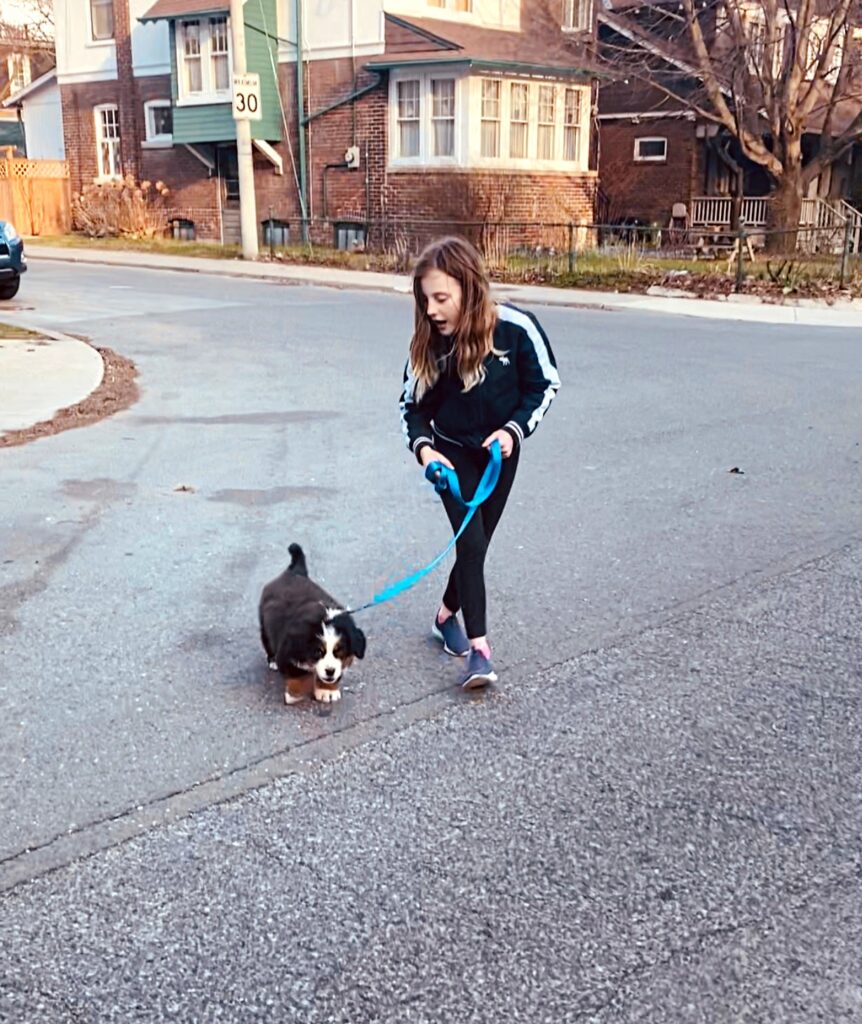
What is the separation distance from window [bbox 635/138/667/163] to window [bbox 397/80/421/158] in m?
9.06

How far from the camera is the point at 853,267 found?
21.1 meters

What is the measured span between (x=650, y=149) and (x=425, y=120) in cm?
947

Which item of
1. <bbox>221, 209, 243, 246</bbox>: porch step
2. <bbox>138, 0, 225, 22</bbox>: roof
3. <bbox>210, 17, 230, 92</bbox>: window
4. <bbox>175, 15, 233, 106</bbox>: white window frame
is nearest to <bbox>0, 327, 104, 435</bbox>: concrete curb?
<bbox>138, 0, 225, 22</bbox>: roof

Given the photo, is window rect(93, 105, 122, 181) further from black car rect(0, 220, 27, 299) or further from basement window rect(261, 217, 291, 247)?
black car rect(0, 220, 27, 299)

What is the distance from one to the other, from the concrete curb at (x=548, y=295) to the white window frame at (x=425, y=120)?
464cm

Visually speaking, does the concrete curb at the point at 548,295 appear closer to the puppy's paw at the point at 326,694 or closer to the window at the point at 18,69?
the puppy's paw at the point at 326,694

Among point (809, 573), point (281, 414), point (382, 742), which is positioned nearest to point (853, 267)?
A: point (281, 414)

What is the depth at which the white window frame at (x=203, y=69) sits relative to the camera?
1180 inches

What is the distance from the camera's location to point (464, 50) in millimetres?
26625

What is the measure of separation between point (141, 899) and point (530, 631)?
7.98ft

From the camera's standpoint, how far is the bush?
105 ft

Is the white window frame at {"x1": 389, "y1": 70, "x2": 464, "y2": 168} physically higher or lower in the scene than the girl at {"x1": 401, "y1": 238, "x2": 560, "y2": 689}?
higher

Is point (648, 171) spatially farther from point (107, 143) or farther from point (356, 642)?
point (356, 642)

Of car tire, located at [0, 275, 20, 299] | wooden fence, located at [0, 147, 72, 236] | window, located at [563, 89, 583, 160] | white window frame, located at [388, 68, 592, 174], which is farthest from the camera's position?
wooden fence, located at [0, 147, 72, 236]
